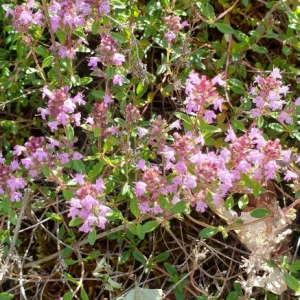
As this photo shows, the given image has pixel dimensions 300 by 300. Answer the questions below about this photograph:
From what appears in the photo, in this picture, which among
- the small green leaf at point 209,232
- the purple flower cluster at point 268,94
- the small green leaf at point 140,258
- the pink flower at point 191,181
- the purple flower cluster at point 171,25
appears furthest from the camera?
the small green leaf at point 140,258

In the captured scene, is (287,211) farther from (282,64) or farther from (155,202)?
(282,64)

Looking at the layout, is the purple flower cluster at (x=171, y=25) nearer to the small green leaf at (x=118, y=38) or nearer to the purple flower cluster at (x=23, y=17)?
the small green leaf at (x=118, y=38)

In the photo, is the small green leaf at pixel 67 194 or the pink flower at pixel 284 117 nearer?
the small green leaf at pixel 67 194

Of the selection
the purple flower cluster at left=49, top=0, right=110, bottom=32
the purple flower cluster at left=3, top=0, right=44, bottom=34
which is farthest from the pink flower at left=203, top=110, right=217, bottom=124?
the purple flower cluster at left=3, top=0, right=44, bottom=34

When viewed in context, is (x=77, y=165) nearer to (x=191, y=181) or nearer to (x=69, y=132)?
(x=69, y=132)

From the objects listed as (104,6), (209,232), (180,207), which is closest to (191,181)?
(180,207)

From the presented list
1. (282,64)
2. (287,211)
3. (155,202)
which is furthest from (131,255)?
(282,64)

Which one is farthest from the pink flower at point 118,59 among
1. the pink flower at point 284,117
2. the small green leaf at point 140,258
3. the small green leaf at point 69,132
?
the small green leaf at point 140,258

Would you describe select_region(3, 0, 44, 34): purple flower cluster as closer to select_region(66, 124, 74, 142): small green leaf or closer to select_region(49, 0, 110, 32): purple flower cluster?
select_region(49, 0, 110, 32): purple flower cluster

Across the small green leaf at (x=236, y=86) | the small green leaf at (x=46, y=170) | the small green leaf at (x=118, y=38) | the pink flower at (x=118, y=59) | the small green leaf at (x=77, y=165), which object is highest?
the small green leaf at (x=118, y=38)
